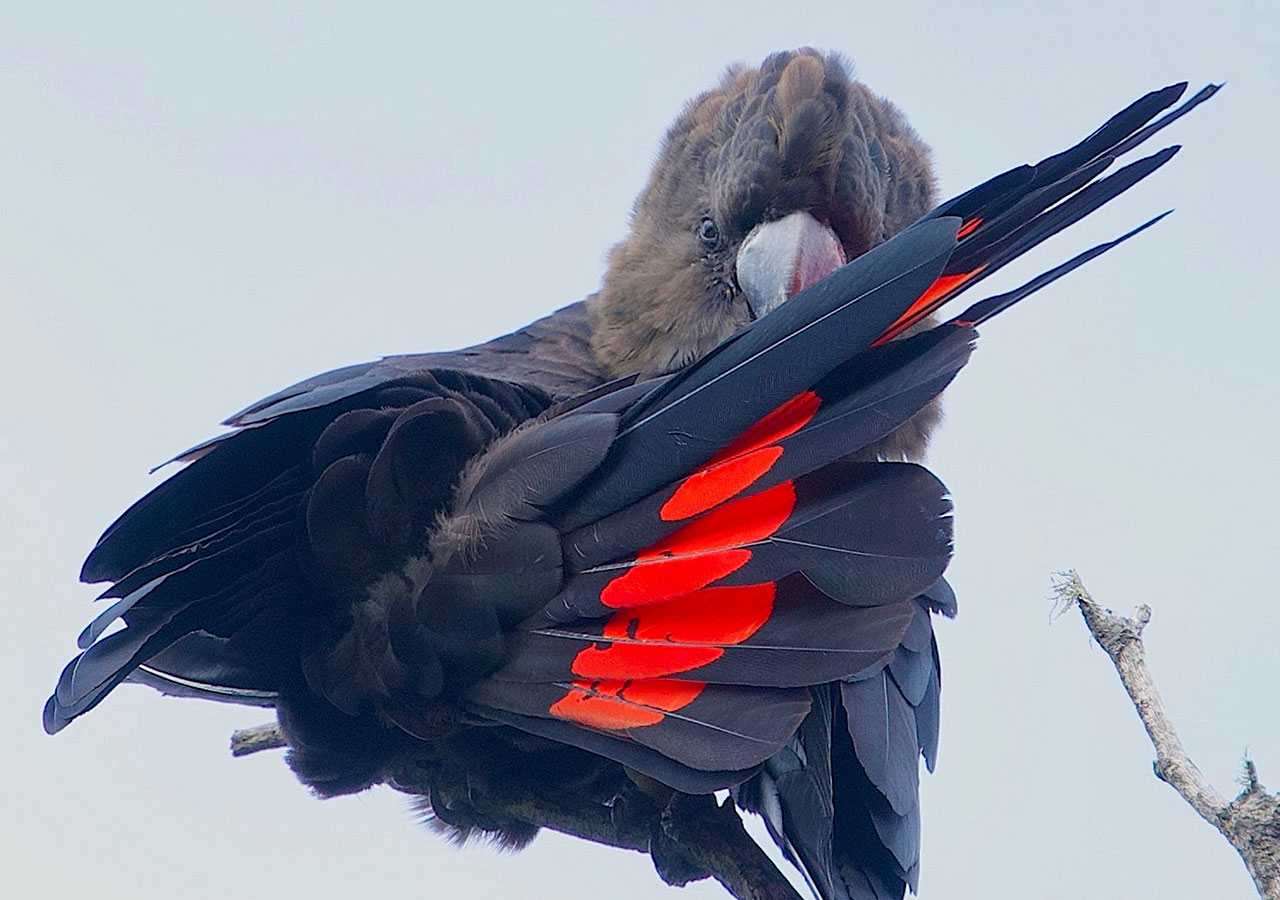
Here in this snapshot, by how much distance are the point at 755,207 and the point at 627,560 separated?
0.90 meters

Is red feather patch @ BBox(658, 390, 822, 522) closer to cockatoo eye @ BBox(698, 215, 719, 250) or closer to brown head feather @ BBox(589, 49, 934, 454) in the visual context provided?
brown head feather @ BBox(589, 49, 934, 454)

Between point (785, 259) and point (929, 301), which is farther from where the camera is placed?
point (785, 259)

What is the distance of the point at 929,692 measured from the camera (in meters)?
2.10

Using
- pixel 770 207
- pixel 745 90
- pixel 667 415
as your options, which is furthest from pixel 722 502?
pixel 745 90

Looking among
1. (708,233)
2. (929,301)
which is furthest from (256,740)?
(929,301)

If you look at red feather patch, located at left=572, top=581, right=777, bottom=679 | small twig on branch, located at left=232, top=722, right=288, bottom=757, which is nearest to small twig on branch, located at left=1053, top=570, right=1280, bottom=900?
red feather patch, located at left=572, top=581, right=777, bottom=679

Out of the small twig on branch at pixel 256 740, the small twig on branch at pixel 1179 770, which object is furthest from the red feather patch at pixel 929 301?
the small twig on branch at pixel 256 740

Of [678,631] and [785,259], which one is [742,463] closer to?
[678,631]

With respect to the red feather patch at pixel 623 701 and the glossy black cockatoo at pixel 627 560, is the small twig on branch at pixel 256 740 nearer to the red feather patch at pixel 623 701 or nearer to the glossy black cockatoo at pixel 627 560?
the glossy black cockatoo at pixel 627 560

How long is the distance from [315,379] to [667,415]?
687mm

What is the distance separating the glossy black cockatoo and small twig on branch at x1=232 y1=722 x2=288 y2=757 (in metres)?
0.15

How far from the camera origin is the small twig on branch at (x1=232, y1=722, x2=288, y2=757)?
2.31m

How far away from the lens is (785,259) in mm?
2217

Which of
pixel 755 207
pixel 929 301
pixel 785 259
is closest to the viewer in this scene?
pixel 929 301
